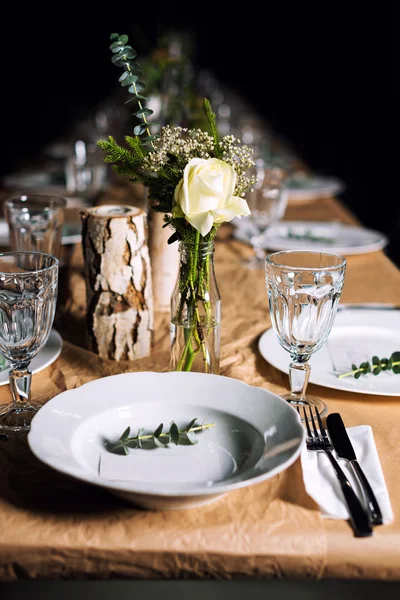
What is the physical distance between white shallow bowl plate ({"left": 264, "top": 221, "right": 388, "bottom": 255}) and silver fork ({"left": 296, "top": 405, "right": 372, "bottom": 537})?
0.89 meters

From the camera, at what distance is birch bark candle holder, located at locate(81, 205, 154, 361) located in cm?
108

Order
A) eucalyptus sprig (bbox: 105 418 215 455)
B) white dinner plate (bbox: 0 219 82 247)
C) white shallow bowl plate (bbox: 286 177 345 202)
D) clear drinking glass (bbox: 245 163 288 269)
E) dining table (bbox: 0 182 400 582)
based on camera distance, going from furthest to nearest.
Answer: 1. white shallow bowl plate (bbox: 286 177 345 202)
2. white dinner plate (bbox: 0 219 82 247)
3. clear drinking glass (bbox: 245 163 288 269)
4. eucalyptus sprig (bbox: 105 418 215 455)
5. dining table (bbox: 0 182 400 582)

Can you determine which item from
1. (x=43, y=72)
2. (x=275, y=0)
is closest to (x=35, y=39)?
(x=43, y=72)

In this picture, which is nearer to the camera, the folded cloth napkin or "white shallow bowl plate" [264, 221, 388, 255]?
the folded cloth napkin

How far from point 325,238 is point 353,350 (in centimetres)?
76

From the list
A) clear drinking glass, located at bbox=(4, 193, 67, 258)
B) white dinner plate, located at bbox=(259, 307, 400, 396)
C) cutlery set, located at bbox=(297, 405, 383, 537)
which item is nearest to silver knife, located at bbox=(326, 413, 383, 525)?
cutlery set, located at bbox=(297, 405, 383, 537)

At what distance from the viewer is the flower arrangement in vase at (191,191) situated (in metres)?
0.81

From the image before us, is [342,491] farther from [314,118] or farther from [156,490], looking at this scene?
[314,118]

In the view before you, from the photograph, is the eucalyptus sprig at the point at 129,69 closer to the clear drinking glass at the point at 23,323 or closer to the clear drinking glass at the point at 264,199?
the clear drinking glass at the point at 23,323

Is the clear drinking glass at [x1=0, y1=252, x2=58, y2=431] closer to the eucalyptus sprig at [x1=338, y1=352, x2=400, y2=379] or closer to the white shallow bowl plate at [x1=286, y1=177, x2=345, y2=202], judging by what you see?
the eucalyptus sprig at [x1=338, y1=352, x2=400, y2=379]

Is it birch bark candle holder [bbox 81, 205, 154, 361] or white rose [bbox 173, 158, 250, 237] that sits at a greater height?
white rose [bbox 173, 158, 250, 237]

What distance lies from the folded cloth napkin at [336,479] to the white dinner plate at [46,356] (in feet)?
1.42

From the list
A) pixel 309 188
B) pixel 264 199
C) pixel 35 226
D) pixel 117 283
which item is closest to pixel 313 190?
pixel 309 188

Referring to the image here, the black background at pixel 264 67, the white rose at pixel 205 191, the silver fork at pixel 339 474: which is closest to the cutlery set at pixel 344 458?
the silver fork at pixel 339 474
